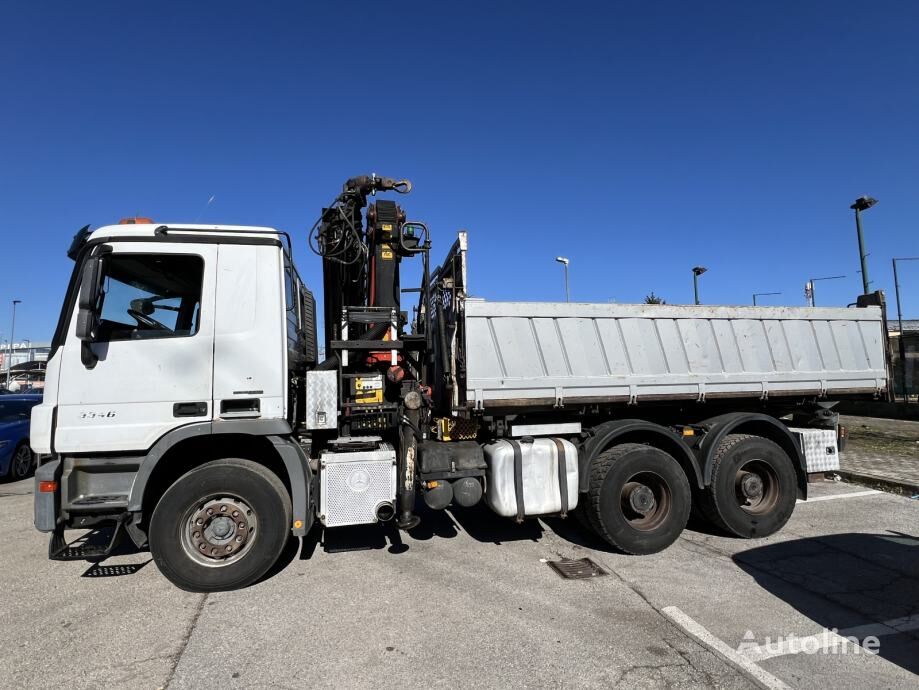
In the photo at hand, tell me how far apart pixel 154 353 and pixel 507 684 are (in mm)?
3707

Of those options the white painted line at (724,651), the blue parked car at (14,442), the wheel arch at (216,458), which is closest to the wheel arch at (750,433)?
the white painted line at (724,651)

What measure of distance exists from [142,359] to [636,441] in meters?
4.84

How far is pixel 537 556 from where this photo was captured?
16.4 feet

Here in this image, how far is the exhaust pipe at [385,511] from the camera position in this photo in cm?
462

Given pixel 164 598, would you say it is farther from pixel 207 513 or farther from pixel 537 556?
pixel 537 556

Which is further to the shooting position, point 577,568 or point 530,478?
point 530,478

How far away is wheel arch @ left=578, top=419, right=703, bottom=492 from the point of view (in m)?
5.06

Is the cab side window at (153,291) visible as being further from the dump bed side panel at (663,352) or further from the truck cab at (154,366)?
the dump bed side panel at (663,352)

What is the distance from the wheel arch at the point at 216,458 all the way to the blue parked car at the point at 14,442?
660cm

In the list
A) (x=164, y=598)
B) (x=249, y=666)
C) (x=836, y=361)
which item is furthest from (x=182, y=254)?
(x=836, y=361)

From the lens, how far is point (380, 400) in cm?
512

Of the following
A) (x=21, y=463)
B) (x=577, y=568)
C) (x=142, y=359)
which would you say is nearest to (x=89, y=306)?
(x=142, y=359)
